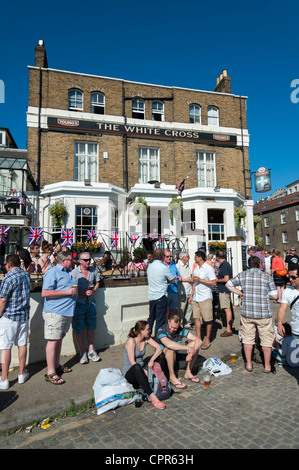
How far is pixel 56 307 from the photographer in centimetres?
457

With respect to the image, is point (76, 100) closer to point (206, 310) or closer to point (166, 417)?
point (206, 310)

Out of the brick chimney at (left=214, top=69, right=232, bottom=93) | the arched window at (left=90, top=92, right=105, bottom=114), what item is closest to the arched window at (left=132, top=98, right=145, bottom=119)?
the arched window at (left=90, top=92, right=105, bottom=114)

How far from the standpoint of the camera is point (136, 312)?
22.3 ft

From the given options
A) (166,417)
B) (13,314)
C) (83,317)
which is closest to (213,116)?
(83,317)

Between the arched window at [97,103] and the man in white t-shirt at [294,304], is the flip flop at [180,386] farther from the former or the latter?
the arched window at [97,103]

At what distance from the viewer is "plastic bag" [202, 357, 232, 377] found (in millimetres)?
4828

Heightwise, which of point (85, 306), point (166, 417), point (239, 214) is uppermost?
point (239, 214)

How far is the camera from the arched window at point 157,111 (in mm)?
17544

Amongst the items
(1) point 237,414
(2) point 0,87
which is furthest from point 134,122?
(1) point 237,414

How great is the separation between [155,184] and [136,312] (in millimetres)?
9470

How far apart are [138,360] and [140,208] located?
1035cm

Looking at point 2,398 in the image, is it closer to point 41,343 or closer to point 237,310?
point 41,343

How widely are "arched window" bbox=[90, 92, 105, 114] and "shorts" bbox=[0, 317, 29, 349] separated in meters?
15.0

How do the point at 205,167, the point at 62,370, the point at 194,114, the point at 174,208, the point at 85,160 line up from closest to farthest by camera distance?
the point at 62,370
the point at 174,208
the point at 85,160
the point at 205,167
the point at 194,114
